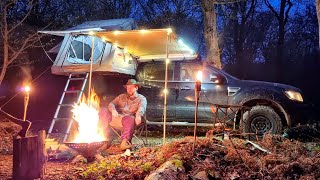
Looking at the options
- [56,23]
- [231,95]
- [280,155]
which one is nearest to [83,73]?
[231,95]

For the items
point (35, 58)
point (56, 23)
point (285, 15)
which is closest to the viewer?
point (35, 58)

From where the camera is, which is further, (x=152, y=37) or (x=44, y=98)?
(x=44, y=98)

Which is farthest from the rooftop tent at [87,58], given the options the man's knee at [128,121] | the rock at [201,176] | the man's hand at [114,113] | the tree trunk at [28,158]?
the rock at [201,176]

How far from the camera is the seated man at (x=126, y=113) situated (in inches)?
237

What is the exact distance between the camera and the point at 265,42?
77.9 ft

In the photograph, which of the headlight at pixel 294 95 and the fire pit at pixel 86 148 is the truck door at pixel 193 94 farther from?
the fire pit at pixel 86 148

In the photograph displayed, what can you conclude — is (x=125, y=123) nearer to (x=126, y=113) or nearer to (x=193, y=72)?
(x=126, y=113)

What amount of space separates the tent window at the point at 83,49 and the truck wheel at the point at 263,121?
386cm

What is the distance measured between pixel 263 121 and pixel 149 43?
10.4 ft

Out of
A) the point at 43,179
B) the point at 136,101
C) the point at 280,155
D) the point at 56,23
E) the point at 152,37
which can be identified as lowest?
the point at 43,179

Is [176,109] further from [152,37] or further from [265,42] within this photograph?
[265,42]

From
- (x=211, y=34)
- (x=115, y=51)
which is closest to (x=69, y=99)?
(x=115, y=51)

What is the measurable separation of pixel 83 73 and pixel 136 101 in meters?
2.38

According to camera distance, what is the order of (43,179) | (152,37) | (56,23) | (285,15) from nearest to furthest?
(43,179) → (152,37) → (56,23) → (285,15)
